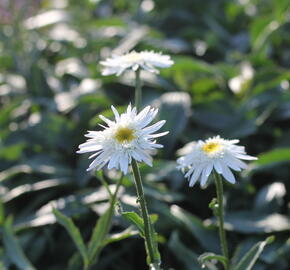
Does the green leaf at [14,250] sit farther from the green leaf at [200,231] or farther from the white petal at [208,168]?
the white petal at [208,168]

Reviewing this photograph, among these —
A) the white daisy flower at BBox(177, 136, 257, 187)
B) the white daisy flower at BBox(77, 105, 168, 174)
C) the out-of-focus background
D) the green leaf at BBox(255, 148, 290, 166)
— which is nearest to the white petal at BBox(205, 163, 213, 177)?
the white daisy flower at BBox(177, 136, 257, 187)

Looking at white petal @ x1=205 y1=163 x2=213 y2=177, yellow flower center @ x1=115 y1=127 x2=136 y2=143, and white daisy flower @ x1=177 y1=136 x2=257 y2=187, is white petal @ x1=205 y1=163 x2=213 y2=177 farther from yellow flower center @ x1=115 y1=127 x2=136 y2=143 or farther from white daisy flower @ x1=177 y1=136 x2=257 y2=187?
yellow flower center @ x1=115 y1=127 x2=136 y2=143

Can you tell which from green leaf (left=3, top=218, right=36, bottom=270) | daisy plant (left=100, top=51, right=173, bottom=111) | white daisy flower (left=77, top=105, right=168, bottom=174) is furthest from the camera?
green leaf (left=3, top=218, right=36, bottom=270)

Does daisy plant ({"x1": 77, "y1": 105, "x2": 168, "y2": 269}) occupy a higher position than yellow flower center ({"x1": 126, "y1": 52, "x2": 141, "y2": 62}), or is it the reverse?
yellow flower center ({"x1": 126, "y1": 52, "x2": 141, "y2": 62})

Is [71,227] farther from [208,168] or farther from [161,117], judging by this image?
[161,117]

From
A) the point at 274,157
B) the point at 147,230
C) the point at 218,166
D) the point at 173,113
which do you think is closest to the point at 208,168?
the point at 218,166

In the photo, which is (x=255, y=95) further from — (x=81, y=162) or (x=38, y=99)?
(x=38, y=99)

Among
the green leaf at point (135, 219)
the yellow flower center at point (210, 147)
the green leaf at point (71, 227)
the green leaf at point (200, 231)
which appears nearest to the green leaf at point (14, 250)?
the green leaf at point (71, 227)

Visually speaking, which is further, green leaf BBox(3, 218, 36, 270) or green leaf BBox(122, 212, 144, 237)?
green leaf BBox(3, 218, 36, 270)
